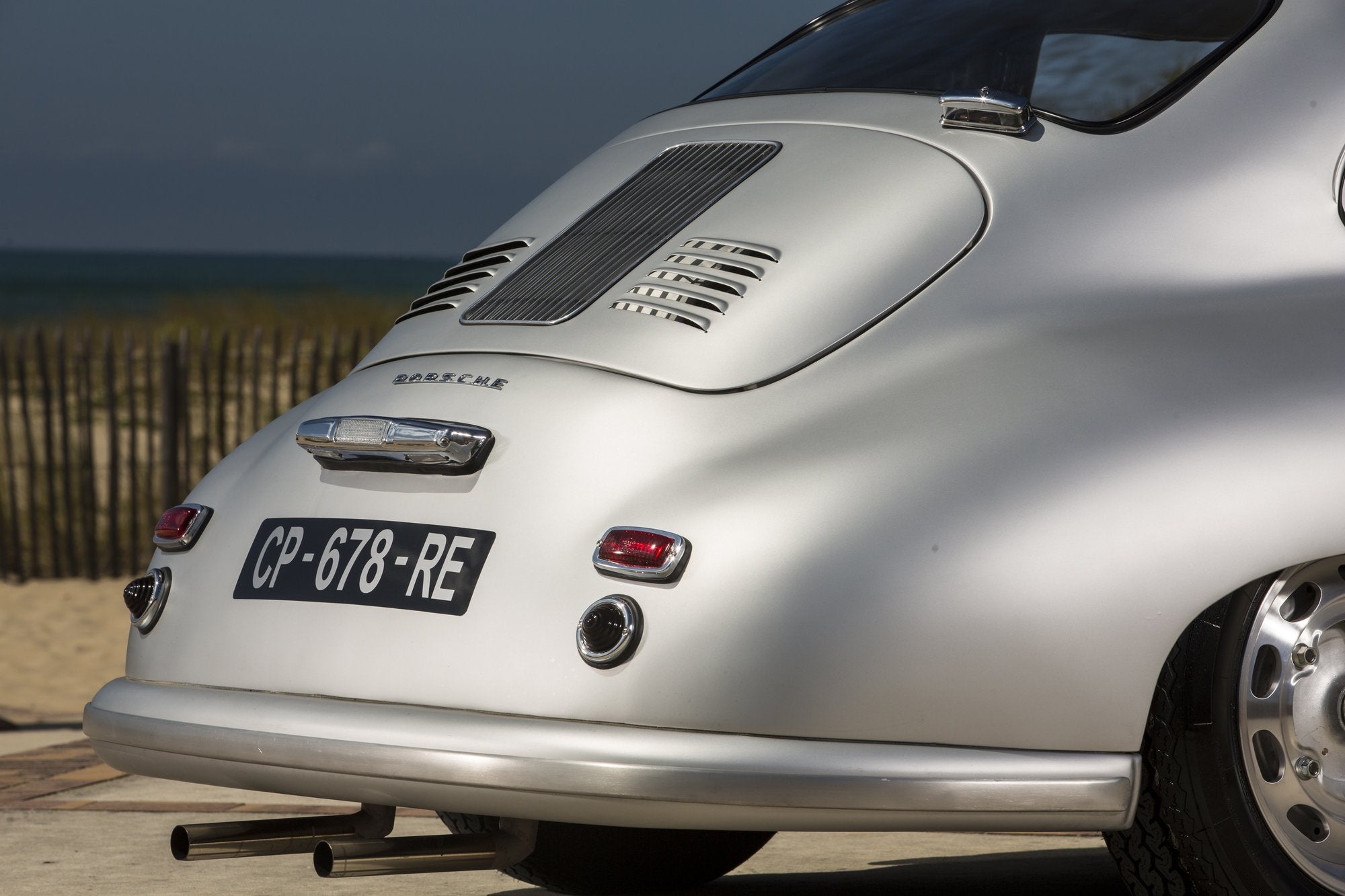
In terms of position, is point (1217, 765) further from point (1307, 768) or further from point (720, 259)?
point (720, 259)

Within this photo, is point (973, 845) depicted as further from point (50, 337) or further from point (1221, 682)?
point (50, 337)

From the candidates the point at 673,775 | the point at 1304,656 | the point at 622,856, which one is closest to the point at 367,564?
the point at 673,775

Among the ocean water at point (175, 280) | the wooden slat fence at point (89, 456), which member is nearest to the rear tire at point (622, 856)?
the wooden slat fence at point (89, 456)

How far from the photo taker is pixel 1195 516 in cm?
249

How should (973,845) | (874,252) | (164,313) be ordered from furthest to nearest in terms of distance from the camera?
(164,313), (973,845), (874,252)

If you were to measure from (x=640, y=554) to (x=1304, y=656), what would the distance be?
109 cm

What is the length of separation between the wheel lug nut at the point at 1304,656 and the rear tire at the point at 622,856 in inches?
54.7

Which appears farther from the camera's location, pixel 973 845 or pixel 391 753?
pixel 973 845

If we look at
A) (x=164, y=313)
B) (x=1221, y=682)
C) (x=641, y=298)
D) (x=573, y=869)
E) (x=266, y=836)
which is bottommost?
(x=164, y=313)

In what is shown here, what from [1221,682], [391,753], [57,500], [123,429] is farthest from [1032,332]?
[123,429]

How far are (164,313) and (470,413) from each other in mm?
20929

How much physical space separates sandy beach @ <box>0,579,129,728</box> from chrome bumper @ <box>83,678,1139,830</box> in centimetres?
534

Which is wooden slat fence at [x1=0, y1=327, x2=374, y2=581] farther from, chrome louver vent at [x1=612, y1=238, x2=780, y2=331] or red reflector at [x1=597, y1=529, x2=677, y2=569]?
red reflector at [x1=597, y1=529, x2=677, y2=569]

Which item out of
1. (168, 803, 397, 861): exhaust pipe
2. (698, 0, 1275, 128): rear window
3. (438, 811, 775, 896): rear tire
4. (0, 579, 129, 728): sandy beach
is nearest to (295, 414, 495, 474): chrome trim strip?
(168, 803, 397, 861): exhaust pipe
